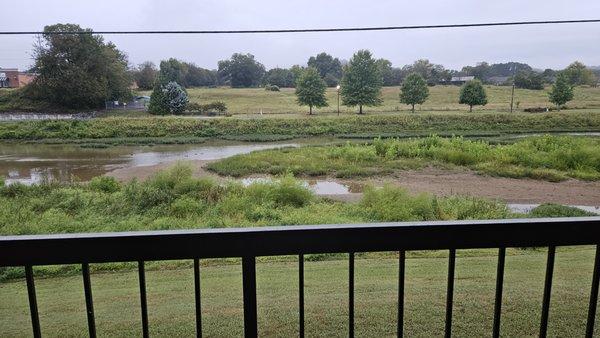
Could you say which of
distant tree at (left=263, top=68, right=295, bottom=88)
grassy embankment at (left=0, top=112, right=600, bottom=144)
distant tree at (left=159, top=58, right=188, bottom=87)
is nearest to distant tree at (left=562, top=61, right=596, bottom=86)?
grassy embankment at (left=0, top=112, right=600, bottom=144)

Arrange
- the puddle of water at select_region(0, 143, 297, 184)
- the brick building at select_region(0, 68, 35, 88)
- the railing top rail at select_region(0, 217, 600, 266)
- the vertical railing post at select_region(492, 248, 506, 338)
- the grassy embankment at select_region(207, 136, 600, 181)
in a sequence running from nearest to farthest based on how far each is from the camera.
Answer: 1. the railing top rail at select_region(0, 217, 600, 266)
2. the vertical railing post at select_region(492, 248, 506, 338)
3. the brick building at select_region(0, 68, 35, 88)
4. the puddle of water at select_region(0, 143, 297, 184)
5. the grassy embankment at select_region(207, 136, 600, 181)

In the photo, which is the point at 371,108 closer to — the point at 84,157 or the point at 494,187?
the point at 494,187

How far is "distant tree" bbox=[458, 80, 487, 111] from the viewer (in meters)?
4.78

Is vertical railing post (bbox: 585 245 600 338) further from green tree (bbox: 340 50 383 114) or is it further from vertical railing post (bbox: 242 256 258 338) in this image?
green tree (bbox: 340 50 383 114)

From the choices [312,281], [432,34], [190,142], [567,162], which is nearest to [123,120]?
[190,142]

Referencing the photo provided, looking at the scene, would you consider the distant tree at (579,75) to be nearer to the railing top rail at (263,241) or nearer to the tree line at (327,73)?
the tree line at (327,73)

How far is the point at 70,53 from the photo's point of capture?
11.4ft

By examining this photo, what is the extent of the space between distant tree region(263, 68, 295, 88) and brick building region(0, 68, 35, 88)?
2.10m

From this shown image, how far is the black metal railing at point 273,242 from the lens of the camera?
0.82 meters

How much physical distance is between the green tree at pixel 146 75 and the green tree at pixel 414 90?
2.76 metres

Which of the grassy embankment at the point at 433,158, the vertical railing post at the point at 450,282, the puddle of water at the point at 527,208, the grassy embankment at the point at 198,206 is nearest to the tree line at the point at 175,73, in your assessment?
the grassy embankment at the point at 433,158

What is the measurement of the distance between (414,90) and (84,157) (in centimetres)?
384

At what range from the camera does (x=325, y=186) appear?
7.33 meters

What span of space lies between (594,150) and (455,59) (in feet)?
9.24
